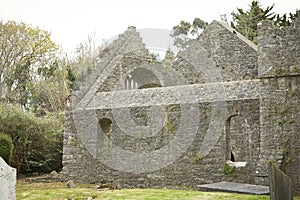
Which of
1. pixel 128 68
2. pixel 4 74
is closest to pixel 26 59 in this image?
pixel 4 74

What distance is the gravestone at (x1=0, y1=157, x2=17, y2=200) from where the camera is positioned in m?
4.30

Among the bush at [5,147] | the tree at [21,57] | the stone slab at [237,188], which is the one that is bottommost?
the stone slab at [237,188]

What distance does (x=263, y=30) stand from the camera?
12.8 meters

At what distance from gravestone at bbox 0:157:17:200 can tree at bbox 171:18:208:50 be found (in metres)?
34.8

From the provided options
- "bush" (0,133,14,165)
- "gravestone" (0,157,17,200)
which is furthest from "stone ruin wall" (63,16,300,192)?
"gravestone" (0,157,17,200)

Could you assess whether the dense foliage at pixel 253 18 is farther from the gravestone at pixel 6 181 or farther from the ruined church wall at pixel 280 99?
the gravestone at pixel 6 181

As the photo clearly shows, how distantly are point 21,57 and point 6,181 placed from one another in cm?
2628

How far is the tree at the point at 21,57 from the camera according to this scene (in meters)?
28.5

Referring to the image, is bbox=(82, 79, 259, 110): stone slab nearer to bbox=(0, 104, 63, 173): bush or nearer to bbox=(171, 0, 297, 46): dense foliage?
bbox=(0, 104, 63, 173): bush

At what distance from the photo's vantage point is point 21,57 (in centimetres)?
2933

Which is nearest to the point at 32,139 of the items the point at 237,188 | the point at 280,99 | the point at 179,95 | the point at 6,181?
the point at 179,95

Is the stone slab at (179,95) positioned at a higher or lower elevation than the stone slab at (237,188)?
higher

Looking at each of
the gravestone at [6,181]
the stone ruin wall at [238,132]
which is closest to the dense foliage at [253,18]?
the stone ruin wall at [238,132]

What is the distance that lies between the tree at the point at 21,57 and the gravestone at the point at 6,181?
24446mm
